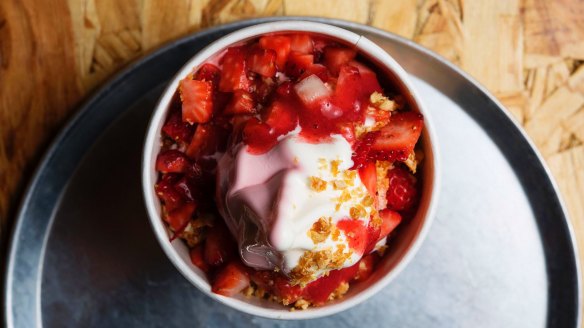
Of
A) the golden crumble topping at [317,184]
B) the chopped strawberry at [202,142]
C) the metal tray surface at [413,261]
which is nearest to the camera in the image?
the golden crumble topping at [317,184]

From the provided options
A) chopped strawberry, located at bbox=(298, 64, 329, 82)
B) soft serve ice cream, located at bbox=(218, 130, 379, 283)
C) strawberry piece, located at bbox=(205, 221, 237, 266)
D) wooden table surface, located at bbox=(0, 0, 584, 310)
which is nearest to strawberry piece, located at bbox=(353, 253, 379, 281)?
soft serve ice cream, located at bbox=(218, 130, 379, 283)

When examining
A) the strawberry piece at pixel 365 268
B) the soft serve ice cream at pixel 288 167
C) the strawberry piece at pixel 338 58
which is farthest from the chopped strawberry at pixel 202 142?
the strawberry piece at pixel 365 268

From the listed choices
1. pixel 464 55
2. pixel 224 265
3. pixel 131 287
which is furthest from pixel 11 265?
pixel 464 55

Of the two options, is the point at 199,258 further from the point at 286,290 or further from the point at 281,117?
the point at 281,117

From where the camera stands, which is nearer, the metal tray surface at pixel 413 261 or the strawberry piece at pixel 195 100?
the strawberry piece at pixel 195 100

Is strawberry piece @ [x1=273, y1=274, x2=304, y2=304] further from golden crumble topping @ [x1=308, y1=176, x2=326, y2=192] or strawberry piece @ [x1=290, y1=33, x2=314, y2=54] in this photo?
strawberry piece @ [x1=290, y1=33, x2=314, y2=54]

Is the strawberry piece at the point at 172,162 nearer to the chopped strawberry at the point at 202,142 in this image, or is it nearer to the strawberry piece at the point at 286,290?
the chopped strawberry at the point at 202,142
